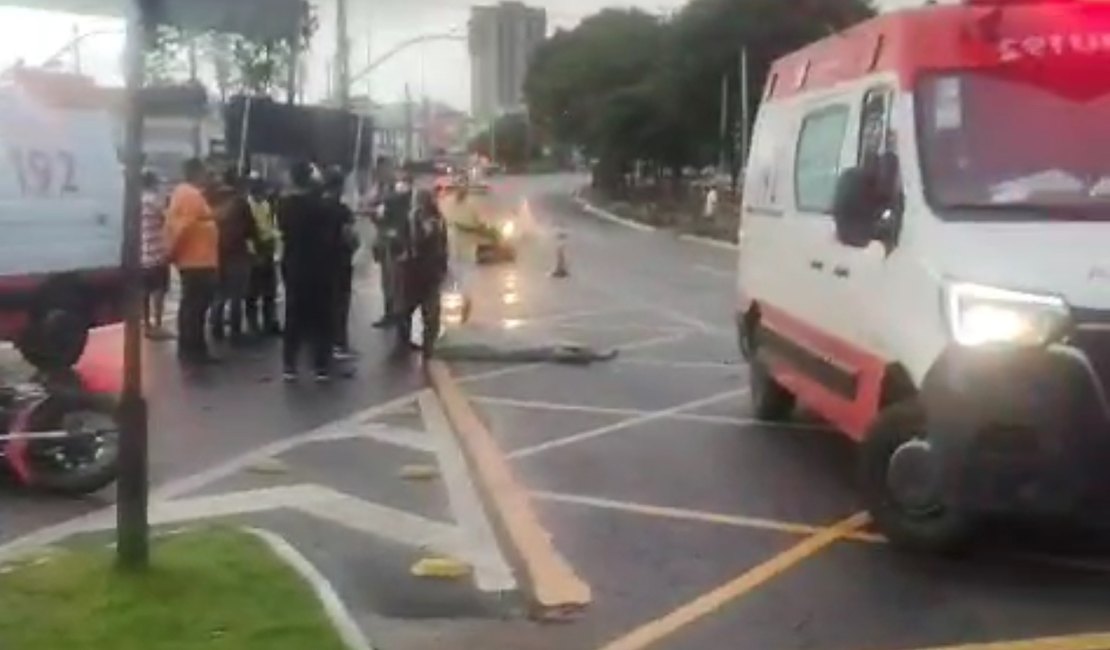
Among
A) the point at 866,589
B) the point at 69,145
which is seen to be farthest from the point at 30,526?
the point at 69,145

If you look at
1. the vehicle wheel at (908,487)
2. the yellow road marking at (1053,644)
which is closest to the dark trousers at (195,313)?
the vehicle wheel at (908,487)

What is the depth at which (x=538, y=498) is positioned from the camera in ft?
34.9

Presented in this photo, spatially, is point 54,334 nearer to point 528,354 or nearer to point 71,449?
point 528,354

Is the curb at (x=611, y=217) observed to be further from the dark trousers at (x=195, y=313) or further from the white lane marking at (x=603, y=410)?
the white lane marking at (x=603, y=410)

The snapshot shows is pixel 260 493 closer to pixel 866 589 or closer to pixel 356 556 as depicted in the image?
pixel 356 556

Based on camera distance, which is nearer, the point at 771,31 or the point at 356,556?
the point at 356,556

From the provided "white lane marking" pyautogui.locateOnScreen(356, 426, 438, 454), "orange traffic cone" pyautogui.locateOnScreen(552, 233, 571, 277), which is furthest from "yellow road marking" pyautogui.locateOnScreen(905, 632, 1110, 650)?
"orange traffic cone" pyautogui.locateOnScreen(552, 233, 571, 277)

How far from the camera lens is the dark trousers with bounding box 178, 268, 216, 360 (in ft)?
58.1

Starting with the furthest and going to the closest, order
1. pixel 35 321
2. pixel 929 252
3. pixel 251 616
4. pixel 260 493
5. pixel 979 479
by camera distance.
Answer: pixel 35 321 < pixel 260 493 < pixel 929 252 < pixel 979 479 < pixel 251 616

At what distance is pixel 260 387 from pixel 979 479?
8.47 m

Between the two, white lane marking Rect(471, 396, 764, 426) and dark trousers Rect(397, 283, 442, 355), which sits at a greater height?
dark trousers Rect(397, 283, 442, 355)

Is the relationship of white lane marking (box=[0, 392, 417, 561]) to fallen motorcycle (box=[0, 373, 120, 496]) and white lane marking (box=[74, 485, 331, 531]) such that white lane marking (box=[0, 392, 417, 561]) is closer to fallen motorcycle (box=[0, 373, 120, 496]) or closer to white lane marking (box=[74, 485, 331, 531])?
white lane marking (box=[74, 485, 331, 531])

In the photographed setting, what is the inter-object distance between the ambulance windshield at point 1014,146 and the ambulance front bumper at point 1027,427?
986 mm

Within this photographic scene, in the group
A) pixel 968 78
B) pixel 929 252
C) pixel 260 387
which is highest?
pixel 968 78
